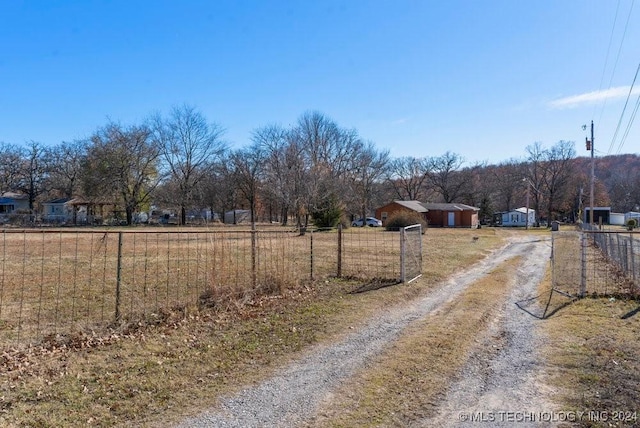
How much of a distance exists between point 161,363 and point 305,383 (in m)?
1.84

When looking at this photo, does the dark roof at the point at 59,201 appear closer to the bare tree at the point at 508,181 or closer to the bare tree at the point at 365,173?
the bare tree at the point at 365,173

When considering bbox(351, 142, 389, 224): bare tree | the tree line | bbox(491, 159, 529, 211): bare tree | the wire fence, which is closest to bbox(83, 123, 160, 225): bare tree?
the tree line

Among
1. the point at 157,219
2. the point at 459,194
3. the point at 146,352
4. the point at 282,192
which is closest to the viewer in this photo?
the point at 146,352

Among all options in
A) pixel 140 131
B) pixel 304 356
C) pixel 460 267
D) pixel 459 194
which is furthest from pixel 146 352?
pixel 459 194

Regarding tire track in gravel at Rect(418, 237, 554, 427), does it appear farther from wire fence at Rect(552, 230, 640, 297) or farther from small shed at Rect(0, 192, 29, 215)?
small shed at Rect(0, 192, 29, 215)

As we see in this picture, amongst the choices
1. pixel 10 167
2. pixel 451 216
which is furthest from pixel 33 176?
pixel 451 216

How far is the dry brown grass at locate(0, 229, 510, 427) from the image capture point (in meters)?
4.04

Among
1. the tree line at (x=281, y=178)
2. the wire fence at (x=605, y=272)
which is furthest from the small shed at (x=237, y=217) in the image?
the wire fence at (x=605, y=272)

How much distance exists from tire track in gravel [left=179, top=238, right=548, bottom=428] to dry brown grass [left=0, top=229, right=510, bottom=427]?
0.76ft

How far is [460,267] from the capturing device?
1487cm

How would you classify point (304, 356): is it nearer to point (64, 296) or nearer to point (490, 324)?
point (490, 324)

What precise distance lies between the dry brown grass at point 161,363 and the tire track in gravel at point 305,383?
0.76 ft

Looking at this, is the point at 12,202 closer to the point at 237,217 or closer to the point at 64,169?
the point at 64,169

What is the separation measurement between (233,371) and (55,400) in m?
1.80
